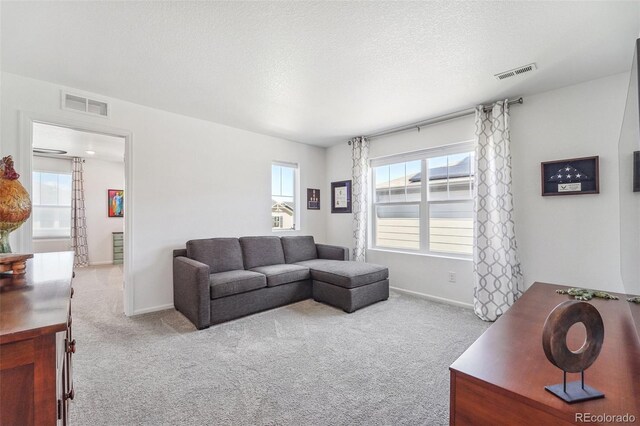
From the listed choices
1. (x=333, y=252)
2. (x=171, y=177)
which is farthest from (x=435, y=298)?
(x=171, y=177)

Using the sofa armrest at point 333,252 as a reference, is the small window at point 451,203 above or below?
above

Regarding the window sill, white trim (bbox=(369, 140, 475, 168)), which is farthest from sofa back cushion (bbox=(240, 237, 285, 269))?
white trim (bbox=(369, 140, 475, 168))

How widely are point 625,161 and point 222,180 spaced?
3.95 m

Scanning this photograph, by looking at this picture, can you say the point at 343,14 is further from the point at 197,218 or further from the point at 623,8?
the point at 197,218

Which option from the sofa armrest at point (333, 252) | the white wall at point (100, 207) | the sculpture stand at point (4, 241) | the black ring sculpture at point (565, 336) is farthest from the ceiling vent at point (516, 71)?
the white wall at point (100, 207)

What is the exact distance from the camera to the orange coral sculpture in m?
1.15

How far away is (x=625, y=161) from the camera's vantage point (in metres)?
1.58

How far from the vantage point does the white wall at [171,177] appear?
2738 mm

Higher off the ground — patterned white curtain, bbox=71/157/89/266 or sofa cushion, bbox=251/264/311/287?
patterned white curtain, bbox=71/157/89/266

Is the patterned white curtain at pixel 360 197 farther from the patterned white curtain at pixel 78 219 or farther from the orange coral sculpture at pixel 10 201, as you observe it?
the patterned white curtain at pixel 78 219

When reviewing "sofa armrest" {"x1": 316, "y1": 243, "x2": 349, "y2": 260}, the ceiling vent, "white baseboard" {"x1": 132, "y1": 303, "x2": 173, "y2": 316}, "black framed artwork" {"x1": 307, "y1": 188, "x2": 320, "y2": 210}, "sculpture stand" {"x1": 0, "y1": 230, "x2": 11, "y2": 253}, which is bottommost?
"white baseboard" {"x1": 132, "y1": 303, "x2": 173, "y2": 316}

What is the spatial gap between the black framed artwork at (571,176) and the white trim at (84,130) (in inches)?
179

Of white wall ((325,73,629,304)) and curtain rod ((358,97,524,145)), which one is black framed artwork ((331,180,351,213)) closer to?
curtain rod ((358,97,524,145))

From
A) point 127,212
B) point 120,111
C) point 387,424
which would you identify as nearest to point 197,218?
point 127,212
